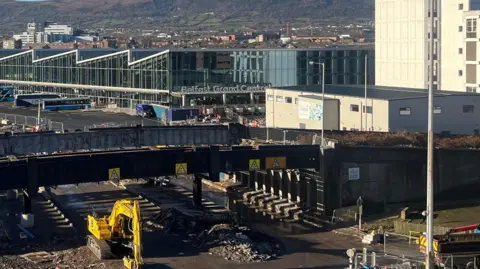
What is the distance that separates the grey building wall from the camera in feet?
147

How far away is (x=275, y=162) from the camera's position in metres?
36.6

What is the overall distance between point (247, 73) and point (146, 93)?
794 cm

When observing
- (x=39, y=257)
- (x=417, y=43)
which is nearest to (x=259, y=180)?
(x=39, y=257)

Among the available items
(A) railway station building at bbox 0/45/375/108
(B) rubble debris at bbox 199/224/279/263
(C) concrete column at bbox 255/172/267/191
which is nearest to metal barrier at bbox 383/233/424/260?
(B) rubble debris at bbox 199/224/279/263

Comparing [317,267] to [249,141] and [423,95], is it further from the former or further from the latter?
[423,95]

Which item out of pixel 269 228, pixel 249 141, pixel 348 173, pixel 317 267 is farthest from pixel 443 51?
pixel 317 267

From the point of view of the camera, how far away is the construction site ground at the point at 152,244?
28.1 meters

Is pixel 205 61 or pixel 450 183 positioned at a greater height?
pixel 205 61

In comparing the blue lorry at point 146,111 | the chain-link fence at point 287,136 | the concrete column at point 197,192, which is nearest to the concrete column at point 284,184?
the chain-link fence at point 287,136

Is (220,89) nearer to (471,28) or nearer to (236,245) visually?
(471,28)

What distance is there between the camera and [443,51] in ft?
183

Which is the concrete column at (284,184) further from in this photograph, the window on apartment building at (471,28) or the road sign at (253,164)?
the window on apartment building at (471,28)

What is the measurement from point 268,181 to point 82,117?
105 feet

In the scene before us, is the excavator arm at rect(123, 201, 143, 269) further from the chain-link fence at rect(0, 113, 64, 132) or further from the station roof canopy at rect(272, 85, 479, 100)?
the chain-link fence at rect(0, 113, 64, 132)
